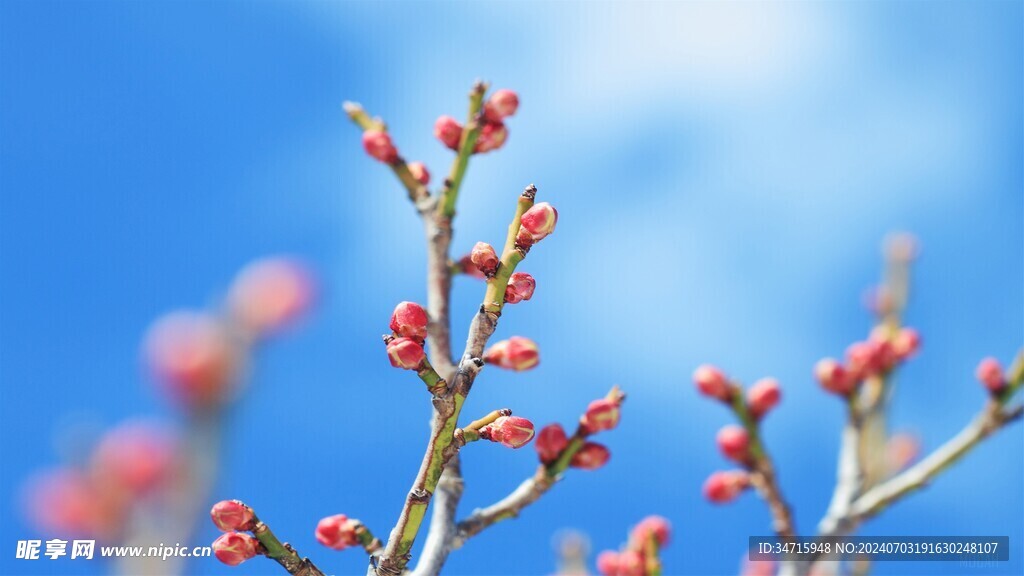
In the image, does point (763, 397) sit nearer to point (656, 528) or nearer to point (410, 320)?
point (656, 528)

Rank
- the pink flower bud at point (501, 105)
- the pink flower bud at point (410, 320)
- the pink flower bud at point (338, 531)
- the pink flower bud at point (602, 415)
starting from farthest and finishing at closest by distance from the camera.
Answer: the pink flower bud at point (501, 105), the pink flower bud at point (602, 415), the pink flower bud at point (338, 531), the pink flower bud at point (410, 320)

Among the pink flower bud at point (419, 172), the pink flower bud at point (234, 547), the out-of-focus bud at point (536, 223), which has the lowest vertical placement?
the pink flower bud at point (234, 547)

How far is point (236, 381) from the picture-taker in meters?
2.01

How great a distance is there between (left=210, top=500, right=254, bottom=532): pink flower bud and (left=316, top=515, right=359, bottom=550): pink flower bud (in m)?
0.42

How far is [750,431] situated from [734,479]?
23 cm

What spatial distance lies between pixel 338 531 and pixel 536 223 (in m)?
1.35

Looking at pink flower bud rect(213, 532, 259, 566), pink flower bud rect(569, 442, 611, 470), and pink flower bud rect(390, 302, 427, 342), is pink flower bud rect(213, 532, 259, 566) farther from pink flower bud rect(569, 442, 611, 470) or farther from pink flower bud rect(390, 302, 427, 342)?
pink flower bud rect(569, 442, 611, 470)

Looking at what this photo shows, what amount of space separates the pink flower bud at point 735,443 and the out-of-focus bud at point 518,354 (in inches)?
58.6

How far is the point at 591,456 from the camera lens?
3.44 metres

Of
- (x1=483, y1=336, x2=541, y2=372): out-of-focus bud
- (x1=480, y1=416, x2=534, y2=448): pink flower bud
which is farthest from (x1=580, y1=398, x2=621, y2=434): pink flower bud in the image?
(x1=480, y1=416, x2=534, y2=448): pink flower bud

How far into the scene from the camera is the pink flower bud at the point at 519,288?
8.50 feet

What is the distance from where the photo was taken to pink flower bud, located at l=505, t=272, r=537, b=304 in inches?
102

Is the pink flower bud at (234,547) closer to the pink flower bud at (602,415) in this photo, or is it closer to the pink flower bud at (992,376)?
the pink flower bud at (602,415)

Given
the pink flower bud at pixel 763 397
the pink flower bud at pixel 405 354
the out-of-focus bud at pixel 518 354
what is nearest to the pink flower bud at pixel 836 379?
the pink flower bud at pixel 763 397
